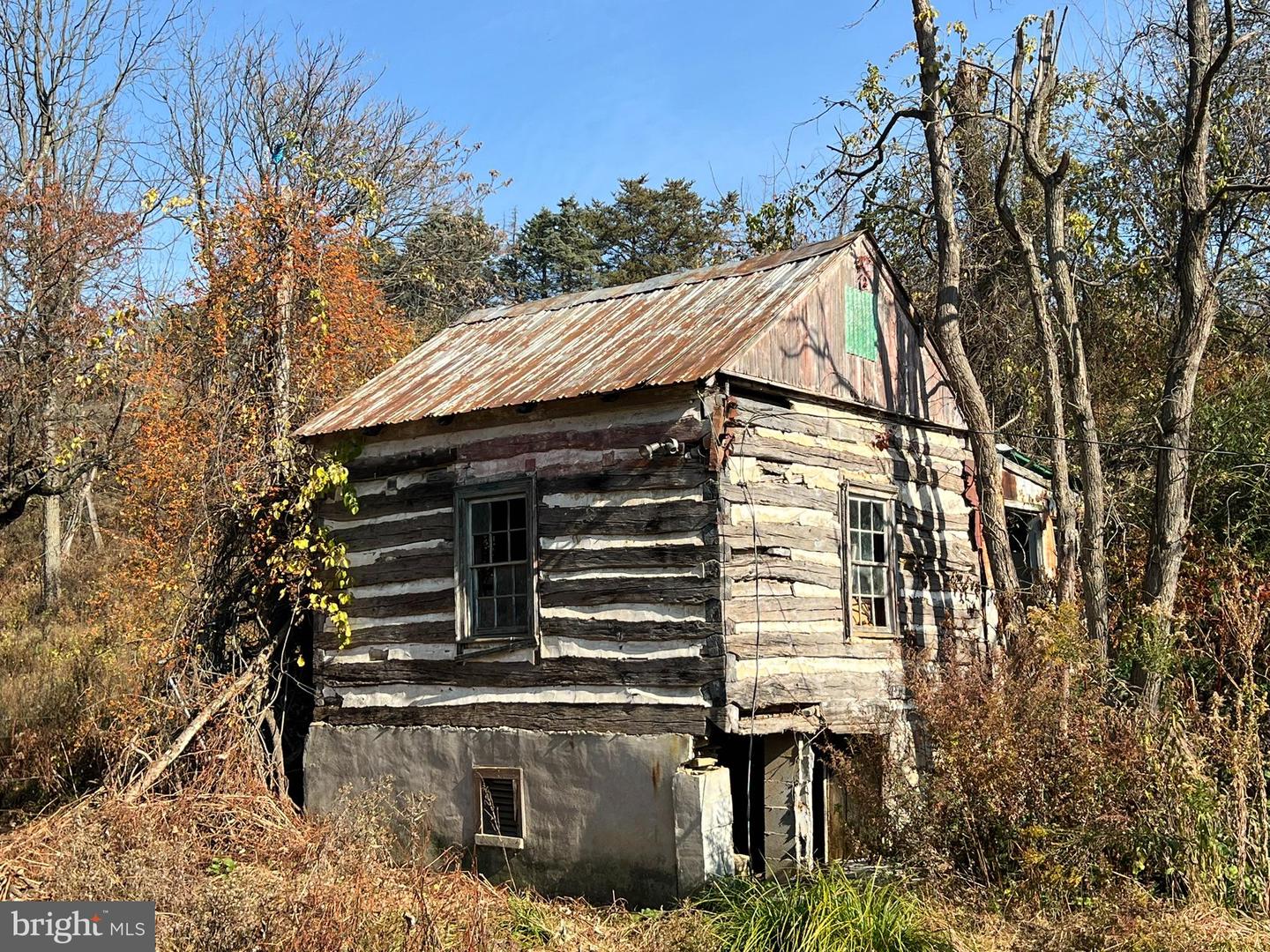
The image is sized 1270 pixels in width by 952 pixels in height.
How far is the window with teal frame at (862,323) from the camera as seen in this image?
39.8 feet

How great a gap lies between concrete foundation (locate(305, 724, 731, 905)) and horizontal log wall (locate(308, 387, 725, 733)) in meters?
0.19

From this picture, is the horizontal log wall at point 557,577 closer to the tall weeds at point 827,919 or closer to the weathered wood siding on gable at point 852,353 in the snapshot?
the weathered wood siding on gable at point 852,353

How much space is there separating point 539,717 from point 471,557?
5.53ft

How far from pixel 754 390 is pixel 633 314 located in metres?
2.49

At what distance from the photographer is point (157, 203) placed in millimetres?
19078

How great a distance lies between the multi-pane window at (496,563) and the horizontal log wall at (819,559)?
7.04ft

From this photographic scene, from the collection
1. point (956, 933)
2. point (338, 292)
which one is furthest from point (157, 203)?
point (956, 933)

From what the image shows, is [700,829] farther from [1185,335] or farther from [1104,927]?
[1185,335]

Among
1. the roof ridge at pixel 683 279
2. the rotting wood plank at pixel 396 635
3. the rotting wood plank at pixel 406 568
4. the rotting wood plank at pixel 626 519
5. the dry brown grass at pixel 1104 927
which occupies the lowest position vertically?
the dry brown grass at pixel 1104 927

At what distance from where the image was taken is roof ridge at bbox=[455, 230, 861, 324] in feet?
40.6

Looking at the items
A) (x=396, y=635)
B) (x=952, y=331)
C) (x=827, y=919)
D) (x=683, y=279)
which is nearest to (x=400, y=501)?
(x=396, y=635)

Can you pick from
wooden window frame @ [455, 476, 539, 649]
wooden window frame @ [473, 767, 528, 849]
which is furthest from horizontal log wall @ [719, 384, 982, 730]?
wooden window frame @ [473, 767, 528, 849]

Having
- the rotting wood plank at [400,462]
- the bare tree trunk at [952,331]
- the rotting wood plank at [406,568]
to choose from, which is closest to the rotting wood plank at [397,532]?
the rotting wood plank at [406,568]

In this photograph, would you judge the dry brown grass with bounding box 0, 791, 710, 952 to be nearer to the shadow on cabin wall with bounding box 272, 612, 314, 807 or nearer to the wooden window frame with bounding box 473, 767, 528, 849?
the wooden window frame with bounding box 473, 767, 528, 849
